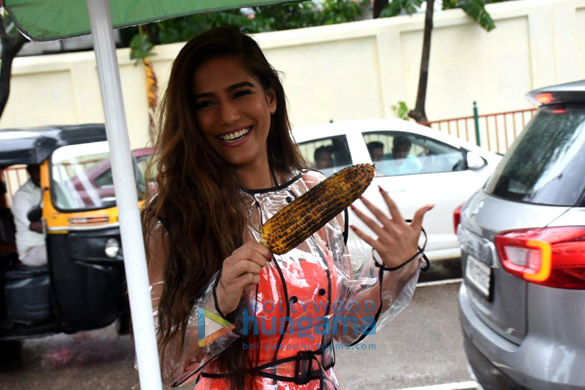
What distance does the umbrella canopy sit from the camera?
1.91 metres

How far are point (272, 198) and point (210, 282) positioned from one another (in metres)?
0.45

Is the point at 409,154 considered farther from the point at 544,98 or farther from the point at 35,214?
the point at 35,214

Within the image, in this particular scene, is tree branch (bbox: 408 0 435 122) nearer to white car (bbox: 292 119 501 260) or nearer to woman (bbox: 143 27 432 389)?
white car (bbox: 292 119 501 260)

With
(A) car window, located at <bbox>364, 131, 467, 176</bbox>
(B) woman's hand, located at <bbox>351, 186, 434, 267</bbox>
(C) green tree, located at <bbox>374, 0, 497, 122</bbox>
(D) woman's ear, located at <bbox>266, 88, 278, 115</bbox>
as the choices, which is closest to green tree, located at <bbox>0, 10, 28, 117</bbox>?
(A) car window, located at <bbox>364, 131, 467, 176</bbox>

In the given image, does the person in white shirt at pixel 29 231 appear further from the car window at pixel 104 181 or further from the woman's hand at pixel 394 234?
the woman's hand at pixel 394 234

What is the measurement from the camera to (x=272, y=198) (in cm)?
215

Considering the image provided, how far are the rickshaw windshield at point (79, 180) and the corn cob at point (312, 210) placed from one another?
398cm

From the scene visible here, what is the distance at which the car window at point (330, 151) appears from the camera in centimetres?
690

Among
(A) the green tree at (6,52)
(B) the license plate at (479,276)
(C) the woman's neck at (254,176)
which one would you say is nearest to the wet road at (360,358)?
(B) the license plate at (479,276)

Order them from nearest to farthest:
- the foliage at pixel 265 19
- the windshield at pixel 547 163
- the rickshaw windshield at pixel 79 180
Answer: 1. the windshield at pixel 547 163
2. the rickshaw windshield at pixel 79 180
3. the foliage at pixel 265 19

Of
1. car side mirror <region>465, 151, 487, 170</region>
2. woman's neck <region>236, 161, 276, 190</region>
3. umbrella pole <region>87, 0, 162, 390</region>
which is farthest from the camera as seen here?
car side mirror <region>465, 151, 487, 170</region>

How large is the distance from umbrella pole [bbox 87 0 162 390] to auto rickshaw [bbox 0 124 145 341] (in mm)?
3930

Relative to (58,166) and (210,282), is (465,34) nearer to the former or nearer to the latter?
(58,166)

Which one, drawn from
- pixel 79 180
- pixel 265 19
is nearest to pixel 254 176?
pixel 79 180
